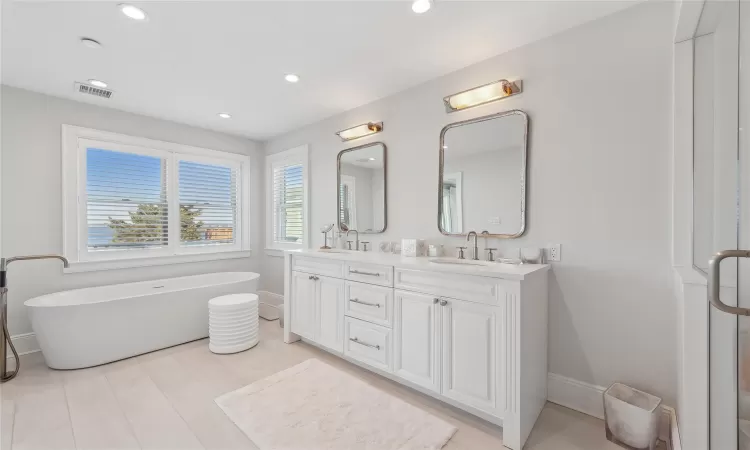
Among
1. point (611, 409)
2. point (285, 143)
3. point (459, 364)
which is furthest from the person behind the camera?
point (285, 143)

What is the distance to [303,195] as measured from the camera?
4.09m

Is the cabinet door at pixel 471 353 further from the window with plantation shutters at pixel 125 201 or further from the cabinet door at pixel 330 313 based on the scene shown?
the window with plantation shutters at pixel 125 201

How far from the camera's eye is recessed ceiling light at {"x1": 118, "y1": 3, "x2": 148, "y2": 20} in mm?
1839

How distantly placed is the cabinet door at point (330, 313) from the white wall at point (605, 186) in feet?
4.72

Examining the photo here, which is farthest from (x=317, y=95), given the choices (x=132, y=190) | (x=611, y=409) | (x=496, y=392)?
(x=611, y=409)

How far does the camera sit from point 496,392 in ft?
5.89

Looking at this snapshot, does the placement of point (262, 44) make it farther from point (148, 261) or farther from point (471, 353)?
point (148, 261)

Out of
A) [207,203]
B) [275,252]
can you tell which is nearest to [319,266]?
[275,252]

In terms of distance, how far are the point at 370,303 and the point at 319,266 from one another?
707 mm

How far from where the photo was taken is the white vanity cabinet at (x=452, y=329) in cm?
174

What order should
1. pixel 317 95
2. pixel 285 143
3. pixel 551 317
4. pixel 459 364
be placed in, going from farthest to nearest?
pixel 285 143 → pixel 317 95 → pixel 551 317 → pixel 459 364

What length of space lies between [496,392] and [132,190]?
168 inches

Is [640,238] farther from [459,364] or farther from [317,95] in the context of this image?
[317,95]

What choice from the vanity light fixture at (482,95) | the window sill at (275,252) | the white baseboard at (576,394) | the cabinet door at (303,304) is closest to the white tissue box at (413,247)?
the cabinet door at (303,304)
